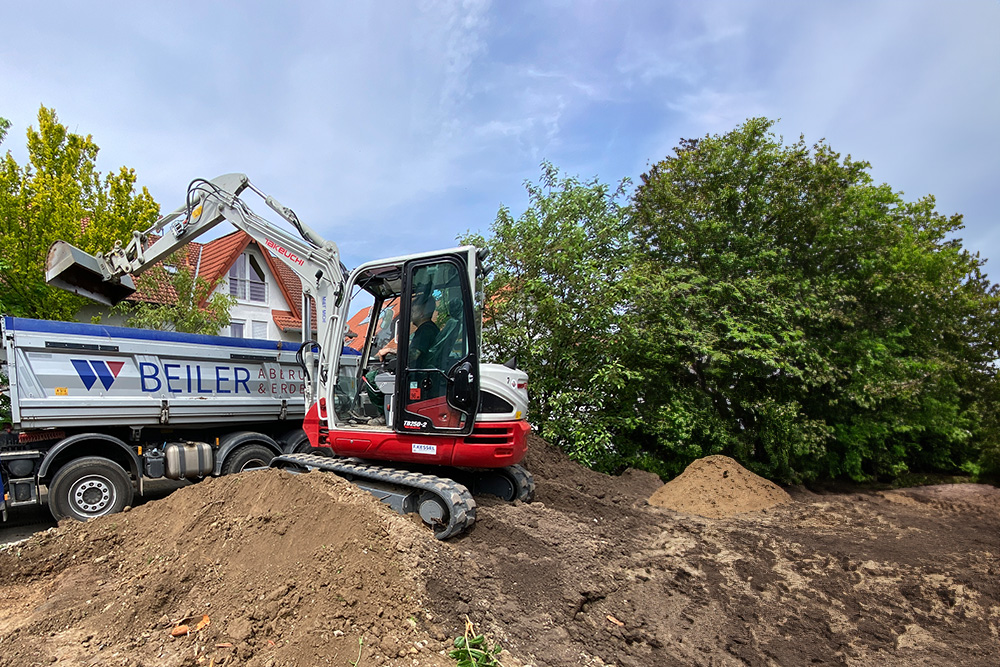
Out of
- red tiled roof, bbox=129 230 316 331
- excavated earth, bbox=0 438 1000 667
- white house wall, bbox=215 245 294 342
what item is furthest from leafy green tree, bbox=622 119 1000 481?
white house wall, bbox=215 245 294 342

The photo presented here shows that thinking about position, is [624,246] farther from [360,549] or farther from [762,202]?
[360,549]

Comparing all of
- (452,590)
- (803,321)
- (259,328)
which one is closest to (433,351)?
(452,590)

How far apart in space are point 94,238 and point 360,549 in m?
12.0

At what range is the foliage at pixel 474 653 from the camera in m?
3.19

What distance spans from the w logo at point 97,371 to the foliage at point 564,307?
216 inches

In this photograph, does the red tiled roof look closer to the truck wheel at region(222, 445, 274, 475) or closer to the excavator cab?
the truck wheel at region(222, 445, 274, 475)

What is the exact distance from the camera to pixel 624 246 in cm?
1040

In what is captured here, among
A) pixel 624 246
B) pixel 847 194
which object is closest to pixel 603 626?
pixel 624 246

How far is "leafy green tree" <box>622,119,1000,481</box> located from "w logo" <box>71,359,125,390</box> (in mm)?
7744

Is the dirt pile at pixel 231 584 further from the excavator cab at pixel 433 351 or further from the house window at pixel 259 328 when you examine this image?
the house window at pixel 259 328

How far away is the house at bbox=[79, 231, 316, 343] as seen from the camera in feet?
67.4

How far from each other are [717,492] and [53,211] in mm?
14403

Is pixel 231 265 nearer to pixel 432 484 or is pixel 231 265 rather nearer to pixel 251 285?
pixel 251 285

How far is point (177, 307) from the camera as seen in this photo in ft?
44.4
